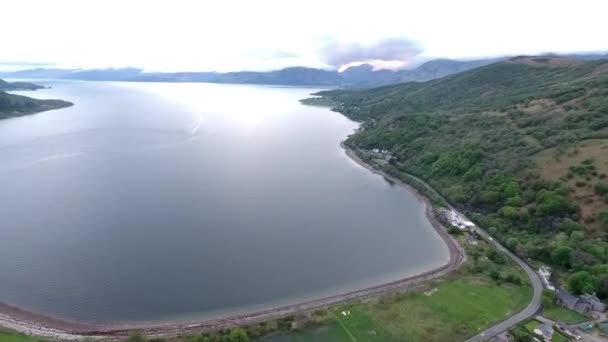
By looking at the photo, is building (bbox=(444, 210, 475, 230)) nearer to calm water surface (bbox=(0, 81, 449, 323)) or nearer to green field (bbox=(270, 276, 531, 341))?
calm water surface (bbox=(0, 81, 449, 323))

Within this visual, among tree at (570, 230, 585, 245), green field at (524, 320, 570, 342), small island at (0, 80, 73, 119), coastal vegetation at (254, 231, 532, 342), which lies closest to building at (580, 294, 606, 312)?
coastal vegetation at (254, 231, 532, 342)

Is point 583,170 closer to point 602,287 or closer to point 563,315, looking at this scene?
point 602,287

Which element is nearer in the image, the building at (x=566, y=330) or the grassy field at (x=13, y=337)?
the grassy field at (x=13, y=337)

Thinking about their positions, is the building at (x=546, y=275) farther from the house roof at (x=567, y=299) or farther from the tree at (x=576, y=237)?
the tree at (x=576, y=237)

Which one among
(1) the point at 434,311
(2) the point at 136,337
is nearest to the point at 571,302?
(1) the point at 434,311

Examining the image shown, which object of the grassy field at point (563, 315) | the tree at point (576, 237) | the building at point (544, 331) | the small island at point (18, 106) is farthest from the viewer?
the small island at point (18, 106)

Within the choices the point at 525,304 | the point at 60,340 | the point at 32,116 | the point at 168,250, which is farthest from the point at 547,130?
the point at 32,116

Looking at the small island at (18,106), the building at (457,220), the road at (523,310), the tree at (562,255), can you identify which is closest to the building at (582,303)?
the road at (523,310)
